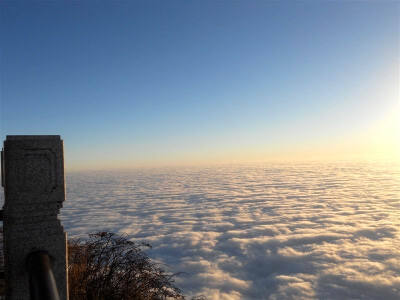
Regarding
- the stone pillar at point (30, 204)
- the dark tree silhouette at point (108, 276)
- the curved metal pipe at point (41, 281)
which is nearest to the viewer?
the curved metal pipe at point (41, 281)

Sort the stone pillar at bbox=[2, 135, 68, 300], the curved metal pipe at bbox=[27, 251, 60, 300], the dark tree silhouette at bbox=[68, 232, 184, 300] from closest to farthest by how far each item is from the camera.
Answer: the curved metal pipe at bbox=[27, 251, 60, 300], the stone pillar at bbox=[2, 135, 68, 300], the dark tree silhouette at bbox=[68, 232, 184, 300]

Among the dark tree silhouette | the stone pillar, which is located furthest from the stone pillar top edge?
the dark tree silhouette

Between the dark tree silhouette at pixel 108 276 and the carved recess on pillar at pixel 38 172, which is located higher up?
the carved recess on pillar at pixel 38 172

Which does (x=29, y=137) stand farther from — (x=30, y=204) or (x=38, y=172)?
(x=30, y=204)

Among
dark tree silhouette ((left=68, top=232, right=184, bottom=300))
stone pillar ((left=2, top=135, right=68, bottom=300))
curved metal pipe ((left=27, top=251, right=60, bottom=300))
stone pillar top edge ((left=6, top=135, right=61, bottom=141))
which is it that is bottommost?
dark tree silhouette ((left=68, top=232, right=184, bottom=300))

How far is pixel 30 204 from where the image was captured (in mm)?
2232

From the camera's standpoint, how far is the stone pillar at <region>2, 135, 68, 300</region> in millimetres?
2176

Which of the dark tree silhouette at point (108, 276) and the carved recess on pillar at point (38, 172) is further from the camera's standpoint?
the dark tree silhouette at point (108, 276)

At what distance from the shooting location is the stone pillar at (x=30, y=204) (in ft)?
7.14

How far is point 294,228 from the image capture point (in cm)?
2956

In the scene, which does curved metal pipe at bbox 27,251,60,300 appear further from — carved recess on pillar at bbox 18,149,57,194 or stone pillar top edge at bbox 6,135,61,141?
stone pillar top edge at bbox 6,135,61,141

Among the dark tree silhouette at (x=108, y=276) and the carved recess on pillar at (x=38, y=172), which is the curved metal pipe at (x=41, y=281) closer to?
the carved recess on pillar at (x=38, y=172)

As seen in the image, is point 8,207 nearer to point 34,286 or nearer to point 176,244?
point 34,286

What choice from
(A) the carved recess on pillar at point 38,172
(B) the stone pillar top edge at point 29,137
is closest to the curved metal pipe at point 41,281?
(A) the carved recess on pillar at point 38,172
